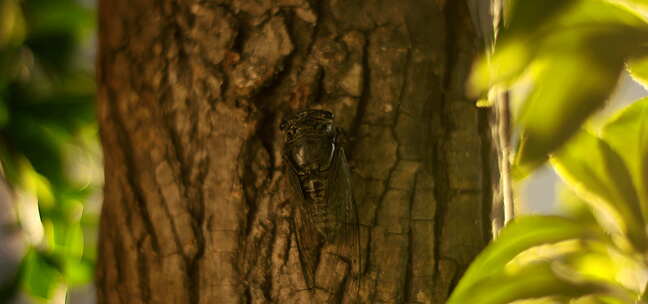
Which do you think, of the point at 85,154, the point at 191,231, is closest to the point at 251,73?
the point at 191,231

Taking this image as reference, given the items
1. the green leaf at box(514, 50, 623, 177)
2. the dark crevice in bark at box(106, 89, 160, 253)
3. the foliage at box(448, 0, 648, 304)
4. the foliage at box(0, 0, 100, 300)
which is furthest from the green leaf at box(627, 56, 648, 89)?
the foliage at box(0, 0, 100, 300)

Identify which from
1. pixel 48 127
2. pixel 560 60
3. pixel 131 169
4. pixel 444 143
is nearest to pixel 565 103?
pixel 560 60

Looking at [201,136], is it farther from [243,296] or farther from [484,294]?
[484,294]

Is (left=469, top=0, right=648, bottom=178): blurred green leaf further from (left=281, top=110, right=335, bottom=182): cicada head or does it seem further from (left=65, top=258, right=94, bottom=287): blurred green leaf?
(left=65, top=258, right=94, bottom=287): blurred green leaf

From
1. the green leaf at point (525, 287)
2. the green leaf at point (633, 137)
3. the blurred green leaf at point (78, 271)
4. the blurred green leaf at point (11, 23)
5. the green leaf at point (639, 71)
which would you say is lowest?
the green leaf at point (525, 287)

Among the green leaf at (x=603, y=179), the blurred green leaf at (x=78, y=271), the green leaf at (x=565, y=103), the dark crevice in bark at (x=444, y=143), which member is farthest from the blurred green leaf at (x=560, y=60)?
the blurred green leaf at (x=78, y=271)

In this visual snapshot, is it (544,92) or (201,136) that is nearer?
(544,92)

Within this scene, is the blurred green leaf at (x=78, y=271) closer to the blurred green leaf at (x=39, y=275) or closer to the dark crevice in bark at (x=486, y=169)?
the blurred green leaf at (x=39, y=275)
